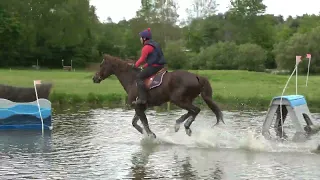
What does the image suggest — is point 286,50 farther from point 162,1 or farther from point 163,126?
point 163,126

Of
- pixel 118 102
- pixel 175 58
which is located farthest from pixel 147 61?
pixel 175 58

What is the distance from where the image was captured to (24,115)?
53.9 ft

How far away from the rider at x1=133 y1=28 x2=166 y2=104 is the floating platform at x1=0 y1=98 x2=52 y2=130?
3.61m

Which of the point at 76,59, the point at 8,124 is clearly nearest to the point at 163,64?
the point at 8,124

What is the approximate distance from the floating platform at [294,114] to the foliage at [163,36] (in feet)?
153

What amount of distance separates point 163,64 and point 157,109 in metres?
8.77

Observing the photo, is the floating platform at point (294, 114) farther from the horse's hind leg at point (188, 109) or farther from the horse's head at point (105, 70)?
the horse's head at point (105, 70)

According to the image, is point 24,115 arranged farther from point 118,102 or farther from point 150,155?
point 118,102

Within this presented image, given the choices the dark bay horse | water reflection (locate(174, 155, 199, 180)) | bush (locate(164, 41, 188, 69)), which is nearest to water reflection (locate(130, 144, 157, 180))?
water reflection (locate(174, 155, 199, 180))

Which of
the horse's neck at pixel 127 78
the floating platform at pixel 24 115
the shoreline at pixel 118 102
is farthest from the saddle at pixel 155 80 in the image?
the shoreline at pixel 118 102

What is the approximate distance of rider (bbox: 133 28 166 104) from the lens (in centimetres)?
1380

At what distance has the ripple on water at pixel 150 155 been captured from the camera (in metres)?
10.2

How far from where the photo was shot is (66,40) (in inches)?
2948

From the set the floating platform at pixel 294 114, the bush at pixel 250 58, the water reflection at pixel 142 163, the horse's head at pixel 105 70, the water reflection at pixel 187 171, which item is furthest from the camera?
the bush at pixel 250 58
